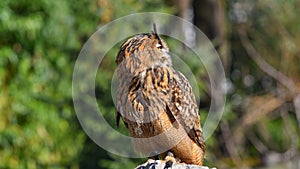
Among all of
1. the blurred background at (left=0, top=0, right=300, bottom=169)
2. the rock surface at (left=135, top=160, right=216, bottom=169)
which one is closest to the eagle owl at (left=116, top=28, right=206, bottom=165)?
the rock surface at (left=135, top=160, right=216, bottom=169)

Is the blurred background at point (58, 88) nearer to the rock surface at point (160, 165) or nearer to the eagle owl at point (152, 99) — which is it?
the eagle owl at point (152, 99)

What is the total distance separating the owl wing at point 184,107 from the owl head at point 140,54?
0.20 m

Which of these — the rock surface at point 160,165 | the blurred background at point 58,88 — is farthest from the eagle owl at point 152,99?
the blurred background at point 58,88

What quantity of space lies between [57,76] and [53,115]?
2.03ft

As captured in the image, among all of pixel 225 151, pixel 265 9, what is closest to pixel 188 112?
pixel 225 151

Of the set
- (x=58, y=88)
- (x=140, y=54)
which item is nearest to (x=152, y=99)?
(x=140, y=54)

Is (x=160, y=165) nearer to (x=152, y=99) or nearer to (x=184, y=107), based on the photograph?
(x=152, y=99)

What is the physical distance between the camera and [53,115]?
10250 mm

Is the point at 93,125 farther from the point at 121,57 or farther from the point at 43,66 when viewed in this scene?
the point at 121,57

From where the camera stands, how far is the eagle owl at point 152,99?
14.3 ft

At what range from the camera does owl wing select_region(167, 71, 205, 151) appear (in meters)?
4.59

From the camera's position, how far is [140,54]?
4.33 m

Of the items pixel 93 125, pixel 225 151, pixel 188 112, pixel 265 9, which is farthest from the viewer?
pixel 265 9

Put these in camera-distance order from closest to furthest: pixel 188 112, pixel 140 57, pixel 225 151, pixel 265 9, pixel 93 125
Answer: pixel 140 57, pixel 188 112, pixel 93 125, pixel 225 151, pixel 265 9
